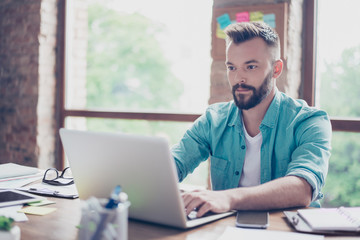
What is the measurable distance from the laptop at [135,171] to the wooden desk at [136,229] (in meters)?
0.02

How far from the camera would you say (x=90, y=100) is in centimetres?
1080

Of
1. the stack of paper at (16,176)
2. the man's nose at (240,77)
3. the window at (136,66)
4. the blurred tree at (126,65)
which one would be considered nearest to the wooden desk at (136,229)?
the stack of paper at (16,176)

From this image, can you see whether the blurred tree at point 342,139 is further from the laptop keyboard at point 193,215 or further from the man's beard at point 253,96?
the laptop keyboard at point 193,215

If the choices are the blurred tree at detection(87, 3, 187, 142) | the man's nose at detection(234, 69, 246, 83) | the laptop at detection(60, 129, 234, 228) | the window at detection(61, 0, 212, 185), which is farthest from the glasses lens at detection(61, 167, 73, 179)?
the blurred tree at detection(87, 3, 187, 142)

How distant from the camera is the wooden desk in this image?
3.09ft

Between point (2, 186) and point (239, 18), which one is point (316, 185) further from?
point (239, 18)

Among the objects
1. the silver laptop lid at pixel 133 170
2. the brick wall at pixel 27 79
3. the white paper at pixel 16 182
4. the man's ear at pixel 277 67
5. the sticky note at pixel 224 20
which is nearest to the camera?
the silver laptop lid at pixel 133 170

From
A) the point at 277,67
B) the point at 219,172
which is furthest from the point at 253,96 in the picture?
the point at 219,172

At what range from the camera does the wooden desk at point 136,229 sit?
3.09 feet

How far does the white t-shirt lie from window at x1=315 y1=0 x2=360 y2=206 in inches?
34.4

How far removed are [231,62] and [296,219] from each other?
828mm

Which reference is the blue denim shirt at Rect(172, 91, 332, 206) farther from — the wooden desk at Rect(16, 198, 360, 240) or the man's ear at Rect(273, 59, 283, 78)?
the wooden desk at Rect(16, 198, 360, 240)

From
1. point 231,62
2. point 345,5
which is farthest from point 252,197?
point 345,5

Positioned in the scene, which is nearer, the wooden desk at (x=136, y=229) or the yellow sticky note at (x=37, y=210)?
the wooden desk at (x=136, y=229)
